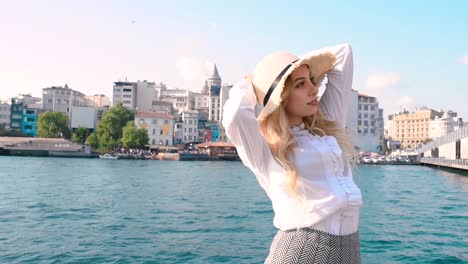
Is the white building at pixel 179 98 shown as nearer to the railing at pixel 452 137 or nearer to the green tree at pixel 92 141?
the green tree at pixel 92 141

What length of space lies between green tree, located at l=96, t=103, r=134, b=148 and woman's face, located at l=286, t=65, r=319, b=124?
235 feet

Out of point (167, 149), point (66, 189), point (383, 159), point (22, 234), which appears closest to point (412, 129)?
point (383, 159)

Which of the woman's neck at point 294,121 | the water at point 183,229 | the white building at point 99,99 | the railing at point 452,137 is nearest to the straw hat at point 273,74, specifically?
the woman's neck at point 294,121

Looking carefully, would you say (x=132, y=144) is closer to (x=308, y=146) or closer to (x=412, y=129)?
(x=308, y=146)

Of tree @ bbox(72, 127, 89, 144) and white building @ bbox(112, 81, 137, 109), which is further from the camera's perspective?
white building @ bbox(112, 81, 137, 109)

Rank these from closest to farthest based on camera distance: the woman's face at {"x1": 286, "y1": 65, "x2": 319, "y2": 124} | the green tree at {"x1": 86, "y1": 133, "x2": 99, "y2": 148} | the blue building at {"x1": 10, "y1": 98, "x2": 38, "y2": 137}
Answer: the woman's face at {"x1": 286, "y1": 65, "x2": 319, "y2": 124} → the green tree at {"x1": 86, "y1": 133, "x2": 99, "y2": 148} → the blue building at {"x1": 10, "y1": 98, "x2": 38, "y2": 137}

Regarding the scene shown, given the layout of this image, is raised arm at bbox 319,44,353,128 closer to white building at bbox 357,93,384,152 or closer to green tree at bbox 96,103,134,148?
green tree at bbox 96,103,134,148

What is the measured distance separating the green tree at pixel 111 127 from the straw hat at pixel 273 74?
7163 cm

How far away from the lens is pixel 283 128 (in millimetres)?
1646

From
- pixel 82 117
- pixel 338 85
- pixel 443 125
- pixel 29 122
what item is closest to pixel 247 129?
pixel 338 85

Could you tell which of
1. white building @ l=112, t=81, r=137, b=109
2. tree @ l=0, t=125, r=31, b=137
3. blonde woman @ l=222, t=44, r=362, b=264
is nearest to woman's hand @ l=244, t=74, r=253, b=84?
blonde woman @ l=222, t=44, r=362, b=264

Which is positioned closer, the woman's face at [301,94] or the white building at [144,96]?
the woman's face at [301,94]

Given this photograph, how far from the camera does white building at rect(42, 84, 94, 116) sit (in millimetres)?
85438

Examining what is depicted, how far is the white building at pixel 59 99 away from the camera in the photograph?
85.4 m
